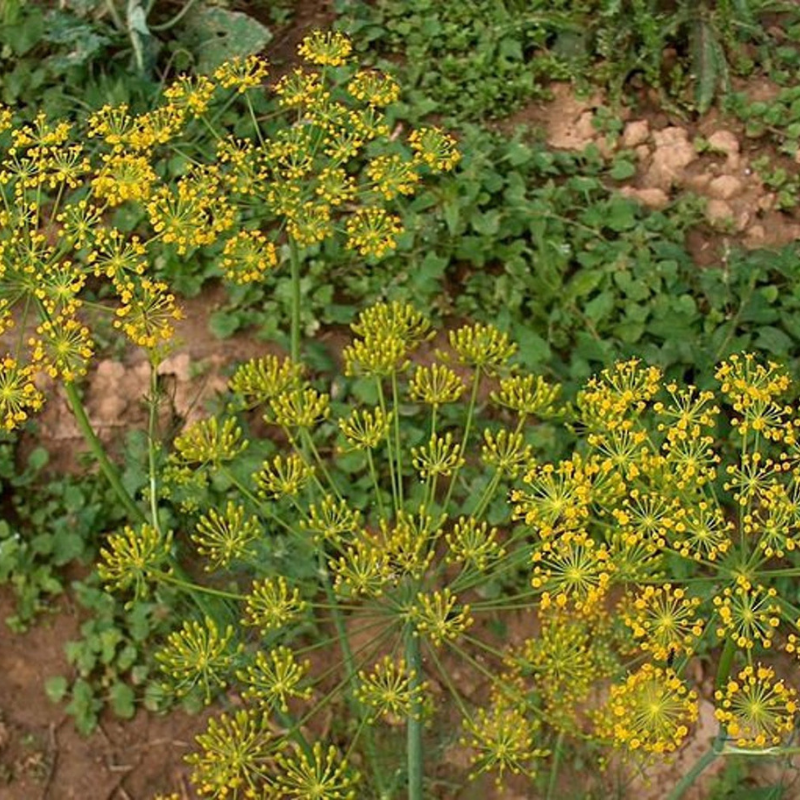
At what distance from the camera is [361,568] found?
250cm

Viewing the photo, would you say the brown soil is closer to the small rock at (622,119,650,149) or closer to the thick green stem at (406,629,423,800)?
the thick green stem at (406,629,423,800)

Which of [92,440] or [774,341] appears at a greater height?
[92,440]

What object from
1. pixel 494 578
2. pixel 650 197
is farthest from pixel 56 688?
pixel 650 197

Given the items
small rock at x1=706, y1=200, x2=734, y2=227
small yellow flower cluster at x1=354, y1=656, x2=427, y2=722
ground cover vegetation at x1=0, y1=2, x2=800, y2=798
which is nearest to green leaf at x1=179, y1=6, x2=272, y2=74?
ground cover vegetation at x1=0, y1=2, x2=800, y2=798

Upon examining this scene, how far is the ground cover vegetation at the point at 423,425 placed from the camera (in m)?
2.48

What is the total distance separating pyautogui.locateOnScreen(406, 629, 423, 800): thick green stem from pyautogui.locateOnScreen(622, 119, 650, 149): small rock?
8.74 ft

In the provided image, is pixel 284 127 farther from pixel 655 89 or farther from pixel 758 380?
pixel 758 380

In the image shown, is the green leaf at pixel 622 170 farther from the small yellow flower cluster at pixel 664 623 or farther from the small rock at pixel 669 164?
the small yellow flower cluster at pixel 664 623

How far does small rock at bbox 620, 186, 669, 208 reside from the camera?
4.55 m

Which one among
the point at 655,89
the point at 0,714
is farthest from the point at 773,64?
the point at 0,714

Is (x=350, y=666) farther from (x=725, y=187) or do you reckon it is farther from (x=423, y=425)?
(x=725, y=187)

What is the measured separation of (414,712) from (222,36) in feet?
10.2

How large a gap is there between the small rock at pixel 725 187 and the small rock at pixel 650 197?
0.17 metres

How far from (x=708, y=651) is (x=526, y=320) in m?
1.21
